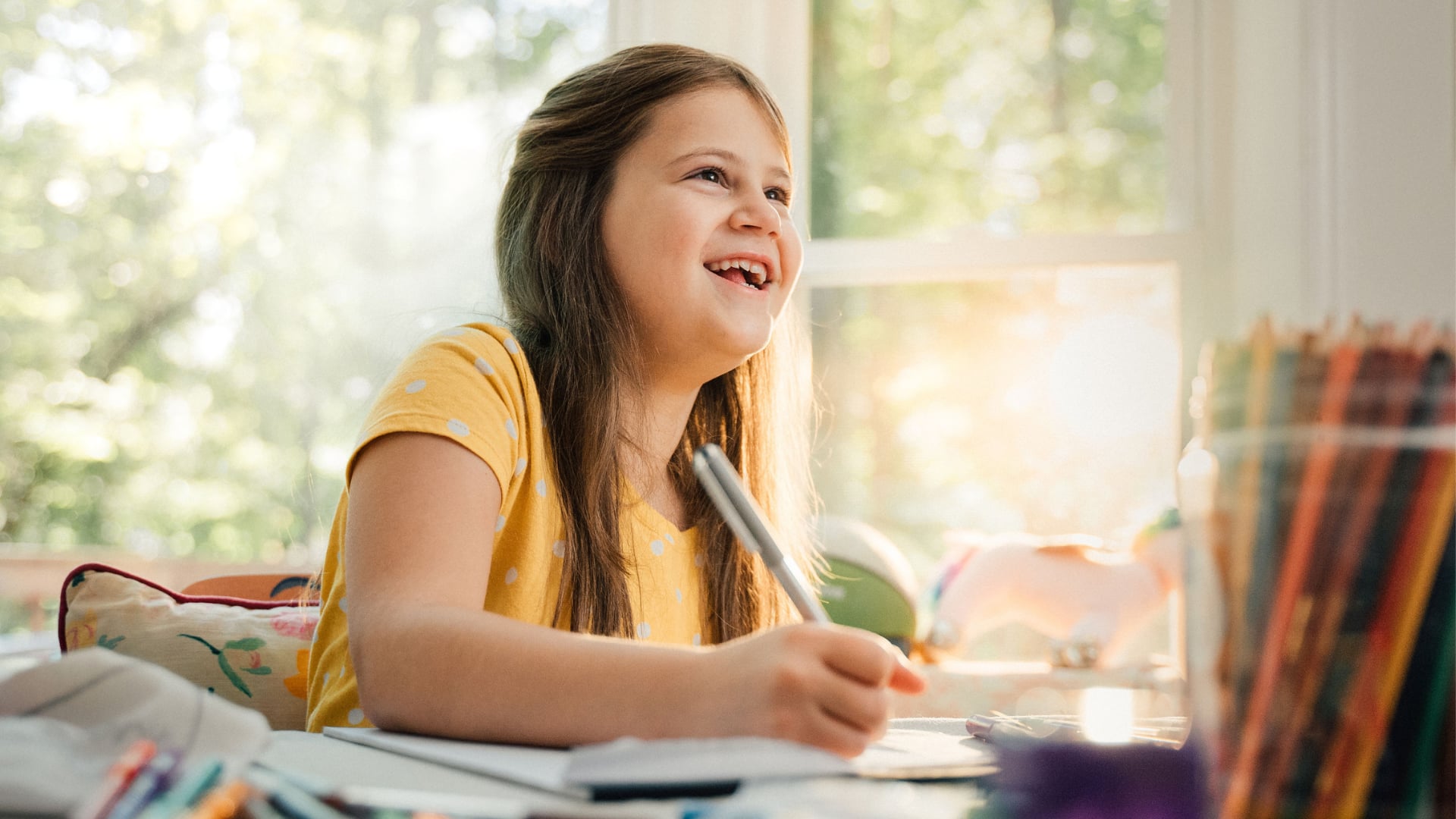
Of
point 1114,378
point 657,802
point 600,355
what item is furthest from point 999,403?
point 657,802

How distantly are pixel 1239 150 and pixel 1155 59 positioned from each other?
0.75 feet

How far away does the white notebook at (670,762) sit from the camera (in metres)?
0.38

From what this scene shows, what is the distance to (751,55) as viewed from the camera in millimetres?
1924

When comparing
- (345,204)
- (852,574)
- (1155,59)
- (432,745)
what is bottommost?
(852,574)

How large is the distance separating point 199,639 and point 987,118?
1508 mm

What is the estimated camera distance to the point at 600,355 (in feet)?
3.17

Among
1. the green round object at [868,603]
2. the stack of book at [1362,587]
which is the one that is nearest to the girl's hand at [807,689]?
the stack of book at [1362,587]

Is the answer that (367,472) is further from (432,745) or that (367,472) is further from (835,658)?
(835,658)

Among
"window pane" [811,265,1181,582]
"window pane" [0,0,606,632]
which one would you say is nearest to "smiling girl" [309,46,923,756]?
"window pane" [811,265,1181,582]

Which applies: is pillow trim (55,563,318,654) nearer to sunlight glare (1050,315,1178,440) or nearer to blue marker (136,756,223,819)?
blue marker (136,756,223,819)

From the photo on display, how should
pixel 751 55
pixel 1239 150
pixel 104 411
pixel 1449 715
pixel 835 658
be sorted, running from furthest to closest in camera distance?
pixel 104 411 → pixel 751 55 → pixel 1239 150 → pixel 835 658 → pixel 1449 715

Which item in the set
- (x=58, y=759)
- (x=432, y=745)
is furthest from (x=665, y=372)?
(x=58, y=759)

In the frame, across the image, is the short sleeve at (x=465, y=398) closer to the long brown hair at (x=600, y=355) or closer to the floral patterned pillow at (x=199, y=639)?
the long brown hair at (x=600, y=355)

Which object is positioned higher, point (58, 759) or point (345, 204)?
point (345, 204)
